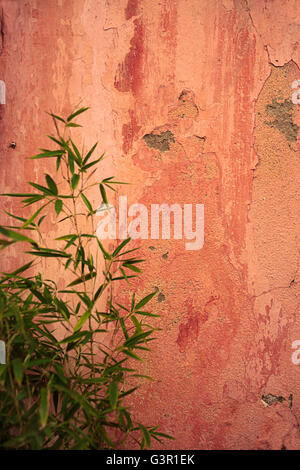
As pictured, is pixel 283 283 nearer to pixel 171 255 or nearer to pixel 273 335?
pixel 273 335

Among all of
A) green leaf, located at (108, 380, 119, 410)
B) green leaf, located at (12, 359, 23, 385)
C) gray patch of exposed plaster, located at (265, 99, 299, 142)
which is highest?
gray patch of exposed plaster, located at (265, 99, 299, 142)

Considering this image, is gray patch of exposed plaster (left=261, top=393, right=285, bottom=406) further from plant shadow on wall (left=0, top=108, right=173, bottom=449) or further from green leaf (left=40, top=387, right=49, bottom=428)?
green leaf (left=40, top=387, right=49, bottom=428)

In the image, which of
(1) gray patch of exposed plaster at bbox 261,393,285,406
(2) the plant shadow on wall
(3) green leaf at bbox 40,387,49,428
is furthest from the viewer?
(1) gray patch of exposed plaster at bbox 261,393,285,406

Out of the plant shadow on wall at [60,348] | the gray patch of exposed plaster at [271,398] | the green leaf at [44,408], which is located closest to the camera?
the green leaf at [44,408]

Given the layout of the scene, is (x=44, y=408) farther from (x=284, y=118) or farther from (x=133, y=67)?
(x=284, y=118)

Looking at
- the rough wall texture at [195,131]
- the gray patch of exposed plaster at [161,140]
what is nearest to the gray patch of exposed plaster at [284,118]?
the rough wall texture at [195,131]

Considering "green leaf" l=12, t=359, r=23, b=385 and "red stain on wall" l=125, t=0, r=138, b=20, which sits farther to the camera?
"red stain on wall" l=125, t=0, r=138, b=20

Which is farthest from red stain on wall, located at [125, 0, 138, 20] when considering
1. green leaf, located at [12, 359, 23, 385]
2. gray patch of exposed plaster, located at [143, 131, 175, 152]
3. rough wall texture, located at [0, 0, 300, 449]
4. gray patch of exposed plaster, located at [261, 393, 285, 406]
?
gray patch of exposed plaster, located at [261, 393, 285, 406]

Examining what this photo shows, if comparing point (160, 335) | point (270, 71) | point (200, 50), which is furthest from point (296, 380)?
point (200, 50)

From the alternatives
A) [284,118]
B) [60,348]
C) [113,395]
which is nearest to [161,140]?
[284,118]

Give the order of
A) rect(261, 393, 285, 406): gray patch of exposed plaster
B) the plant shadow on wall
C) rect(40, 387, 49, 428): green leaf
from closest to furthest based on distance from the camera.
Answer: rect(40, 387, 49, 428): green leaf → the plant shadow on wall → rect(261, 393, 285, 406): gray patch of exposed plaster

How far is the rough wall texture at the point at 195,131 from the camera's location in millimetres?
1873

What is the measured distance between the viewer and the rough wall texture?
1.87 metres

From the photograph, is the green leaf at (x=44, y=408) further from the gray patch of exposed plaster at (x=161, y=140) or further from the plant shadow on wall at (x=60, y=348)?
the gray patch of exposed plaster at (x=161, y=140)
